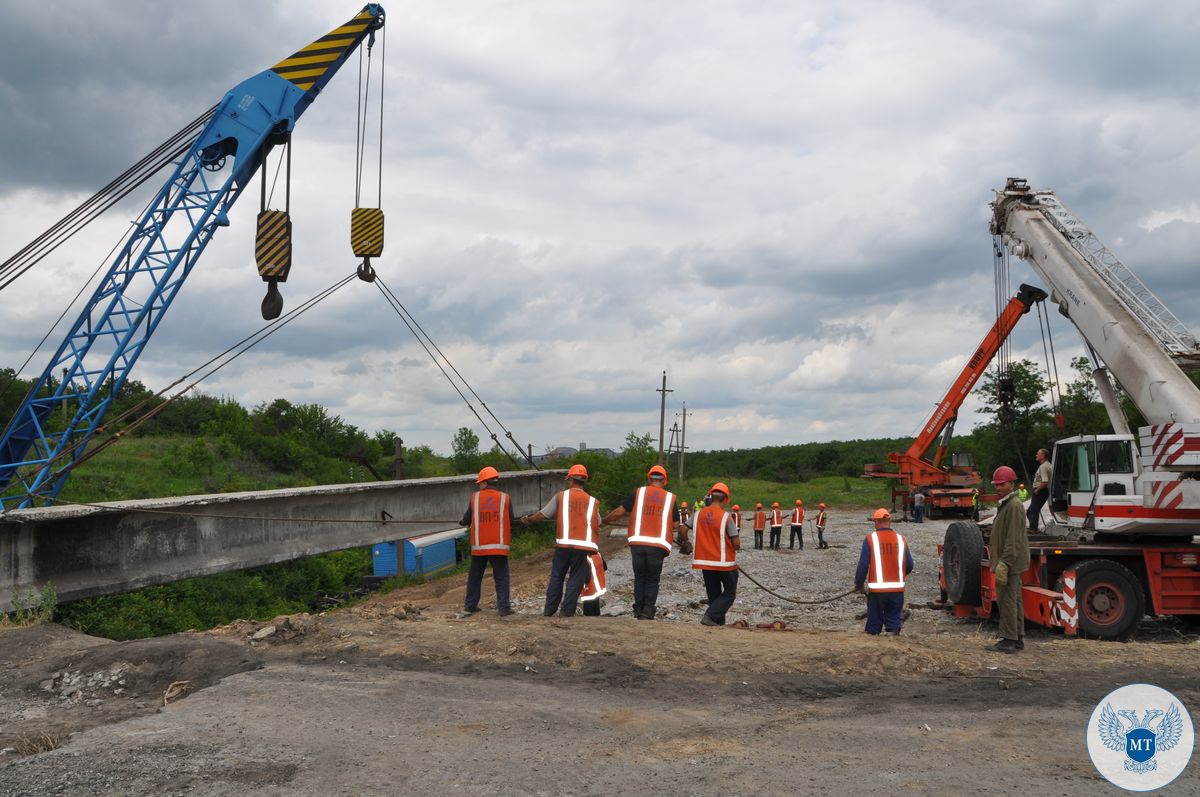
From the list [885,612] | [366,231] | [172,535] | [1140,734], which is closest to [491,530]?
[885,612]

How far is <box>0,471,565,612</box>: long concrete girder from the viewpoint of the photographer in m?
10.5

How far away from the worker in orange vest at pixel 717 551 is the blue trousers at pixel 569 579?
1288 mm

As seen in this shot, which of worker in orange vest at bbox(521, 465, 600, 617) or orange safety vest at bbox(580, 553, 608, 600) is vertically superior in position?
worker in orange vest at bbox(521, 465, 600, 617)

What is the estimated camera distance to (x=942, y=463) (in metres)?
33.9

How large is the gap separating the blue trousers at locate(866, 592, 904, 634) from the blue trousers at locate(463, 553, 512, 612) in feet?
13.2

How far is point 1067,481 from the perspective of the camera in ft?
44.2

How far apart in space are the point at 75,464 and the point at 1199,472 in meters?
16.2

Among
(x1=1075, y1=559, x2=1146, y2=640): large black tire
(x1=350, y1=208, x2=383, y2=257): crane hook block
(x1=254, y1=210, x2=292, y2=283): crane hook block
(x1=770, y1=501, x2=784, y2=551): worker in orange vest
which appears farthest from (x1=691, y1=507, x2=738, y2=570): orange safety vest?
(x1=770, y1=501, x2=784, y2=551): worker in orange vest

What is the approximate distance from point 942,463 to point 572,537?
26.6m

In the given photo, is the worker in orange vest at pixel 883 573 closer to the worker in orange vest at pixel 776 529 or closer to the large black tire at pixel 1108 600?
the large black tire at pixel 1108 600

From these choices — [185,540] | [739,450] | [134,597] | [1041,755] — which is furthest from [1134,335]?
[739,450]

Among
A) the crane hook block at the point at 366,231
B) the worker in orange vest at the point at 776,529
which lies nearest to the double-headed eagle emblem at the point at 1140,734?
the crane hook block at the point at 366,231

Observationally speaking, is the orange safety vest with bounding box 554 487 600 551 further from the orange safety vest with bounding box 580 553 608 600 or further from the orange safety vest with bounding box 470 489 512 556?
the orange safety vest with bounding box 580 553 608 600

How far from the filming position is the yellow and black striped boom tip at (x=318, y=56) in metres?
18.0
